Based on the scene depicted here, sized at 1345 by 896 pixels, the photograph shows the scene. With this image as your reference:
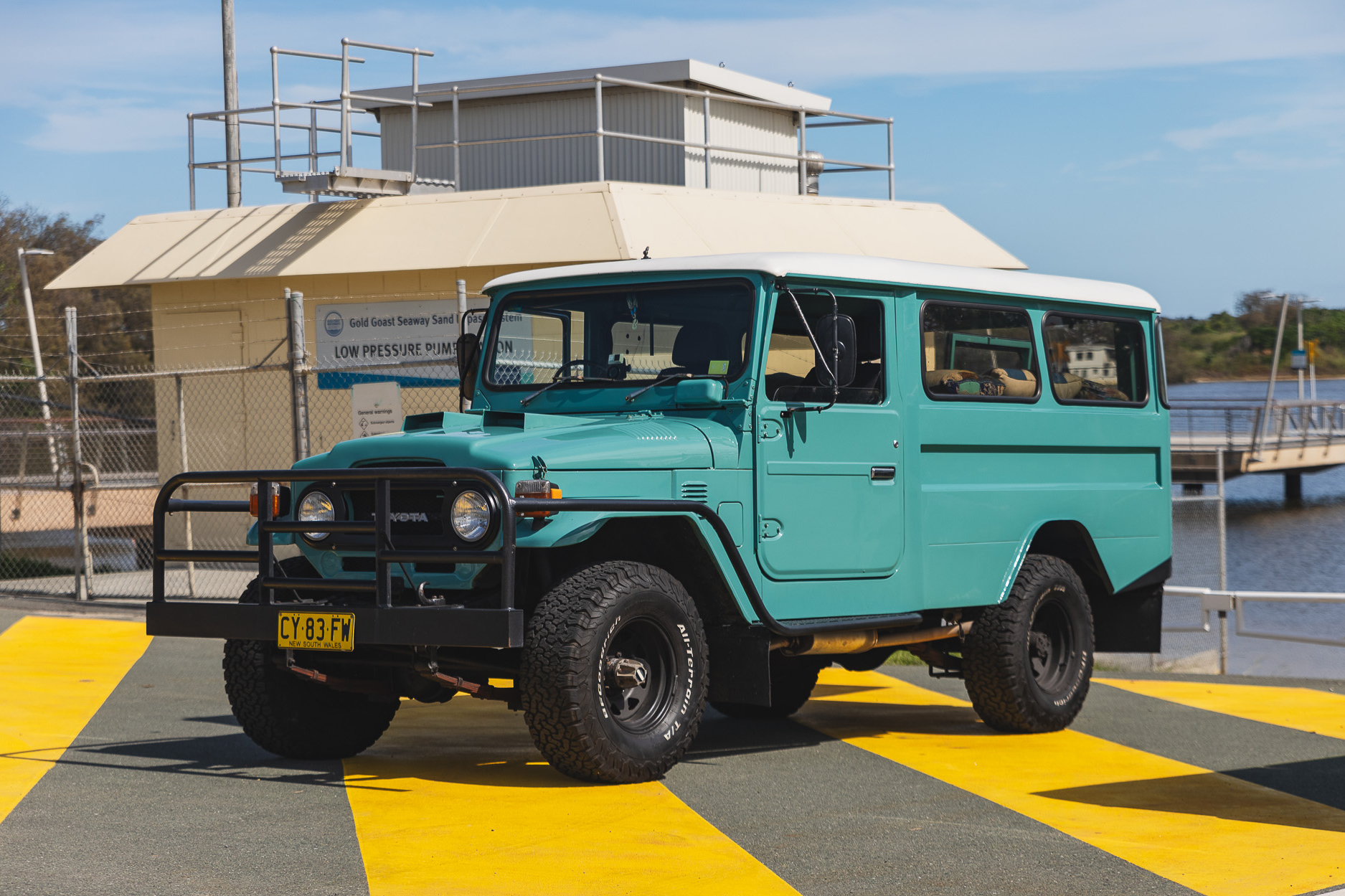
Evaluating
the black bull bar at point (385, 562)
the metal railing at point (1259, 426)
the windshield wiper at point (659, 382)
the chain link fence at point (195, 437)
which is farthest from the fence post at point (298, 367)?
the metal railing at point (1259, 426)

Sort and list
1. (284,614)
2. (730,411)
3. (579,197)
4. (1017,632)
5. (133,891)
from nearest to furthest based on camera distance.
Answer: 1. (133,891)
2. (284,614)
3. (730,411)
4. (1017,632)
5. (579,197)

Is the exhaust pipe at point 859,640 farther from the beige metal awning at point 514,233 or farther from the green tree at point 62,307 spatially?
the green tree at point 62,307

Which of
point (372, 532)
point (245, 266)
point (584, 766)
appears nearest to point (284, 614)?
point (372, 532)

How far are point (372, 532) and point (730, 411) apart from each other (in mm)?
1752

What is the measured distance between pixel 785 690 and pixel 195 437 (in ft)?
36.7

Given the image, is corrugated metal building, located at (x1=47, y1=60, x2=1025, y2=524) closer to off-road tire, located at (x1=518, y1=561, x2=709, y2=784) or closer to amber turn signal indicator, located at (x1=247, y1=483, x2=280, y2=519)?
amber turn signal indicator, located at (x1=247, y1=483, x2=280, y2=519)

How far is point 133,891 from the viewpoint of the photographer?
15.3 feet

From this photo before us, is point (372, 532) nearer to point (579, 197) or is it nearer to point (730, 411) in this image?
point (730, 411)

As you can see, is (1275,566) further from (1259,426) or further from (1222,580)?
(1222,580)

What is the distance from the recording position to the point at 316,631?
5945mm

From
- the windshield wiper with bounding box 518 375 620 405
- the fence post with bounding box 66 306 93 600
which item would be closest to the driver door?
the windshield wiper with bounding box 518 375 620 405

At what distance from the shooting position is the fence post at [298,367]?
12109mm

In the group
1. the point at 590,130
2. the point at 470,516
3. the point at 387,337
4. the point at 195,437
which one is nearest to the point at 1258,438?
the point at 590,130

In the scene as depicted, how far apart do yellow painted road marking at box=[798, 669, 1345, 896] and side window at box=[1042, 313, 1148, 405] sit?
6.30 feet
